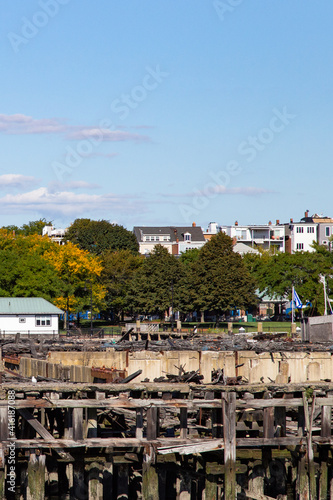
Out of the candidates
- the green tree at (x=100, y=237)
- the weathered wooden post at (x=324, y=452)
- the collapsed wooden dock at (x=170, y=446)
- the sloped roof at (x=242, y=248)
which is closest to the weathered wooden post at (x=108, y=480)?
the collapsed wooden dock at (x=170, y=446)

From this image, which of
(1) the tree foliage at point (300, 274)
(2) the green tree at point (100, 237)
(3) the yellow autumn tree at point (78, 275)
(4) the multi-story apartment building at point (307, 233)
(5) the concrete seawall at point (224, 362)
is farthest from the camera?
(4) the multi-story apartment building at point (307, 233)

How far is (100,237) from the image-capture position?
536ft

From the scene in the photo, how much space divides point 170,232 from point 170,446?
175 m

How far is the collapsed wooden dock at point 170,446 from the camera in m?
19.0

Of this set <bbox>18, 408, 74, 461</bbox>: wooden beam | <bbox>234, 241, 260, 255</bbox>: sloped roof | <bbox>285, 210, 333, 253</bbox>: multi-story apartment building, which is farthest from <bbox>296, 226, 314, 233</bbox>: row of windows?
<bbox>18, 408, 74, 461</bbox>: wooden beam

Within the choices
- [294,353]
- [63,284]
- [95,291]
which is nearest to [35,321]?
[63,284]

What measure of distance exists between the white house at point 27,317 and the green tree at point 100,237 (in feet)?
274

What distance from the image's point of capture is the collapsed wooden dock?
19031 millimetres

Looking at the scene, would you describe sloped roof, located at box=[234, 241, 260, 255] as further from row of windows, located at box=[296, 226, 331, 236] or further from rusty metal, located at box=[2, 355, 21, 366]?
rusty metal, located at box=[2, 355, 21, 366]

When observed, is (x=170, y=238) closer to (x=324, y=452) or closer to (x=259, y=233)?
(x=259, y=233)

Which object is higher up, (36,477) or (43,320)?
(43,320)

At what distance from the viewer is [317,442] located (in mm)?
19969

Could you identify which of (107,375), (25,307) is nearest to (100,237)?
(25,307)

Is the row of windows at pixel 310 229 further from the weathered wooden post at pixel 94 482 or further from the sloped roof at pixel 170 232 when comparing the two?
the weathered wooden post at pixel 94 482
